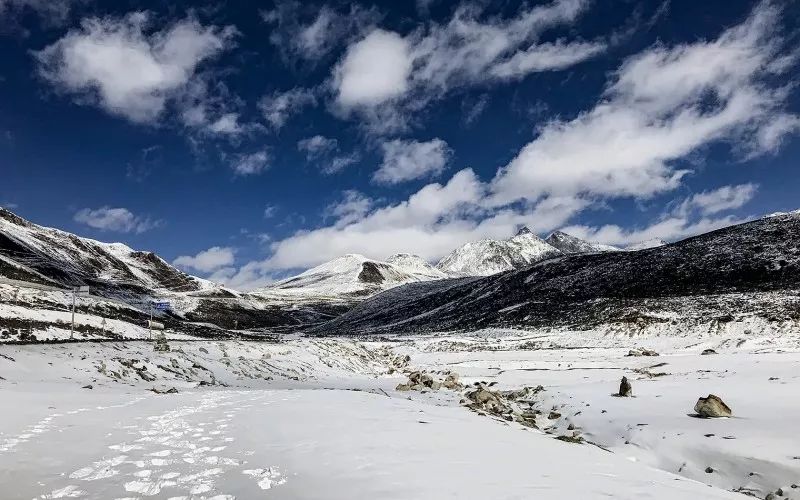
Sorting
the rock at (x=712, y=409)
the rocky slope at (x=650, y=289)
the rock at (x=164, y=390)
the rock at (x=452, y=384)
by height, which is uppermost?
the rocky slope at (x=650, y=289)

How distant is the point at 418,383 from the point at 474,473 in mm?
18887

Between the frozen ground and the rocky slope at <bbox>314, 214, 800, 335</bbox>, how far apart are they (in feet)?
136

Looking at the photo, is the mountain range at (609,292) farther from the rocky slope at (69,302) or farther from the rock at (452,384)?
the rock at (452,384)

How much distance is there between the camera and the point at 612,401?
1590 cm

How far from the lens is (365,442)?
8.77 metres

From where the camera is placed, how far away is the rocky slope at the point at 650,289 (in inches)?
2265

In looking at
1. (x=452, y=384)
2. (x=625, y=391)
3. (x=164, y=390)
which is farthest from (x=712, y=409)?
(x=164, y=390)

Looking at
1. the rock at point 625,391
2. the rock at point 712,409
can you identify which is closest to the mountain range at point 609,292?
the rock at point 625,391

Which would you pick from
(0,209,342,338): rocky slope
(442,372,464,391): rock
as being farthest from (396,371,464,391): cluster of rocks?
(0,209,342,338): rocky slope

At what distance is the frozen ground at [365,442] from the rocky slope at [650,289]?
41359 millimetres

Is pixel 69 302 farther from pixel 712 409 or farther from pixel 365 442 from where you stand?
pixel 712 409

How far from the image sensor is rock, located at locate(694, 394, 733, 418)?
1180 cm

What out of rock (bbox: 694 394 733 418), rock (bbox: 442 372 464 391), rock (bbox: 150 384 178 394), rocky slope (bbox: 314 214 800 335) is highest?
rocky slope (bbox: 314 214 800 335)

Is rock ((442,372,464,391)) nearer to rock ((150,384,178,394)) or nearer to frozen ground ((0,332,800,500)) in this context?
frozen ground ((0,332,800,500))
